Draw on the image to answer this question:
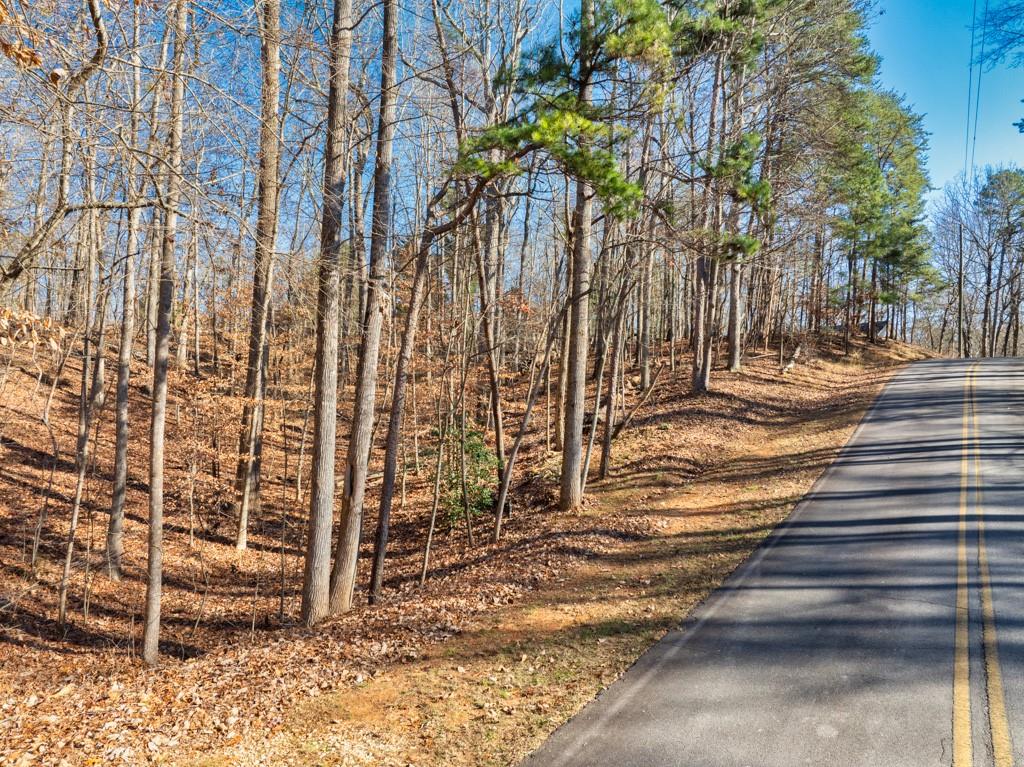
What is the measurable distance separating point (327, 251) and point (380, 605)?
17.2 feet

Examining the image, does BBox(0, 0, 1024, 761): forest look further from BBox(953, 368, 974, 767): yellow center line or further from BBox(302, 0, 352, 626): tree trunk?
BBox(953, 368, 974, 767): yellow center line

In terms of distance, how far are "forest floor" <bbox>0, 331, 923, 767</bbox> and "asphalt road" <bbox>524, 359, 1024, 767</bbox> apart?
0.52 m

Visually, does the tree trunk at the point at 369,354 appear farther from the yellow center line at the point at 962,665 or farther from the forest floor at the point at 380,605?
the yellow center line at the point at 962,665

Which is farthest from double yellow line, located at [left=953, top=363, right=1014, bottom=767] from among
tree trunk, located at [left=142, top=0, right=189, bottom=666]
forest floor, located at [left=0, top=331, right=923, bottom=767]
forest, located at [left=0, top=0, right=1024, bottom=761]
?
tree trunk, located at [left=142, top=0, right=189, bottom=666]

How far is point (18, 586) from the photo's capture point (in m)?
11.1

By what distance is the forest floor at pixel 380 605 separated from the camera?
5523 mm

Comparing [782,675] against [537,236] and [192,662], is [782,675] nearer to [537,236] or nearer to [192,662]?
[192,662]

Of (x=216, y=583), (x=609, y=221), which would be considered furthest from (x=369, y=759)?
(x=609, y=221)

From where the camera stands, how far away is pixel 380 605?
9.29m

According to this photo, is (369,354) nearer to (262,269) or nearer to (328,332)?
(328,332)

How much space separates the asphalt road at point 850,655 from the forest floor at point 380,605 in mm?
519

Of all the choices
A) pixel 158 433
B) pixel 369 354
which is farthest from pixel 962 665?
pixel 158 433

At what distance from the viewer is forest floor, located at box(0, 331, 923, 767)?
5.52 m

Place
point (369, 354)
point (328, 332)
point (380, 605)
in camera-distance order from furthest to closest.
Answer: point (380, 605) < point (369, 354) < point (328, 332)
